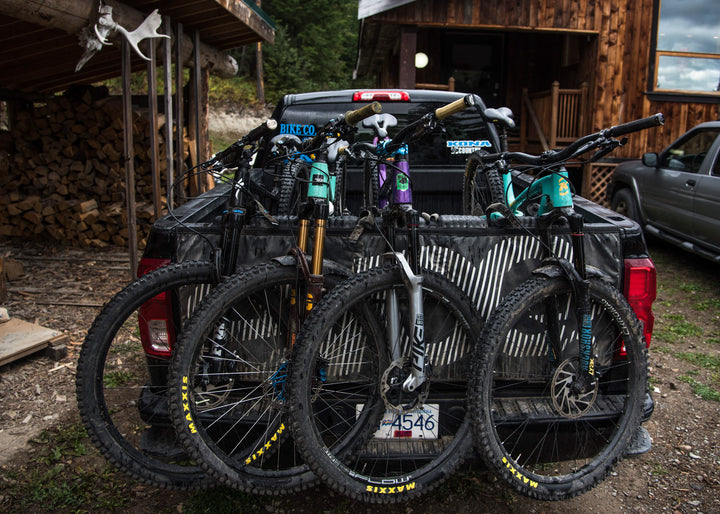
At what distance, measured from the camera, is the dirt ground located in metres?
2.83

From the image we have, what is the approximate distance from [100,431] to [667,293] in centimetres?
629

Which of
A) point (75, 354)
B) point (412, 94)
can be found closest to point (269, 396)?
point (412, 94)

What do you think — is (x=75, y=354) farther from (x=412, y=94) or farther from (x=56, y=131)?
(x=56, y=131)

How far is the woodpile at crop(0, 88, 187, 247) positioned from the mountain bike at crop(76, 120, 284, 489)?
599cm

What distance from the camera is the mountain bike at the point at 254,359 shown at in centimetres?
223

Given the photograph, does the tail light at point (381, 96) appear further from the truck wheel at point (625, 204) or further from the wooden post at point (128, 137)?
the truck wheel at point (625, 204)

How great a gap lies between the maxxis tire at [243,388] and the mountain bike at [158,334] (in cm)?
15

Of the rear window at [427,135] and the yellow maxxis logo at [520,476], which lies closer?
the yellow maxxis logo at [520,476]

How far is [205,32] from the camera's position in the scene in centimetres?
789

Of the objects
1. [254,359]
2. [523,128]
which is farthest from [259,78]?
[254,359]

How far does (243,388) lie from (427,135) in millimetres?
2644

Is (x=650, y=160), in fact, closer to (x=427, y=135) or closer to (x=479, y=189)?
(x=427, y=135)

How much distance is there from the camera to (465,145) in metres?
4.48

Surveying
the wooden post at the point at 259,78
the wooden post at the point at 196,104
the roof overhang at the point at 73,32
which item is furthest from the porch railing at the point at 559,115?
the wooden post at the point at 259,78
